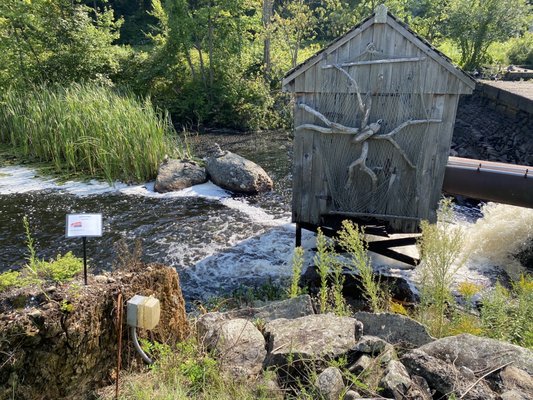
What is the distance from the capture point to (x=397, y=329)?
3320 millimetres

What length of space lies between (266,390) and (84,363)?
1.16 m

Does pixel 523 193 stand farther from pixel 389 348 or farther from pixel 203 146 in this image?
pixel 203 146

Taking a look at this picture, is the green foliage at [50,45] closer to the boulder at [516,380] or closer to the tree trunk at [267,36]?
the tree trunk at [267,36]

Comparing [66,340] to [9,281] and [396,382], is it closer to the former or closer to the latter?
[9,281]

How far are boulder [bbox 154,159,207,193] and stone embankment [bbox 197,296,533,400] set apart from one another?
6269 millimetres

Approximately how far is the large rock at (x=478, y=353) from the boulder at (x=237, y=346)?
115cm

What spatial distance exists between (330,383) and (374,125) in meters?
4.07

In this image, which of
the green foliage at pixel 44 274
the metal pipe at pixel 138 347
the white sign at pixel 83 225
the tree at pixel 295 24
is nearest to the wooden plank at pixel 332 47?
the white sign at pixel 83 225

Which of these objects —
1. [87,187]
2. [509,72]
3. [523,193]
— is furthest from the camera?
[509,72]

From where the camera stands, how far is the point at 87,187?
948 centimetres

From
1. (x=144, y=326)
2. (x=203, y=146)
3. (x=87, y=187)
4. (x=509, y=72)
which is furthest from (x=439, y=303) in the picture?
(x=509, y=72)

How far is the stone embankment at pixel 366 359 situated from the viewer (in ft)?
8.32

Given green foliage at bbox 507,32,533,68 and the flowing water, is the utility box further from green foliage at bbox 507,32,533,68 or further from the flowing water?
green foliage at bbox 507,32,533,68

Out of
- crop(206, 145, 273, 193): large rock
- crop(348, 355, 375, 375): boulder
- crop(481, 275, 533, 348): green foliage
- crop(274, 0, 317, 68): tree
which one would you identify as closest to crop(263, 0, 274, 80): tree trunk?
crop(274, 0, 317, 68): tree
